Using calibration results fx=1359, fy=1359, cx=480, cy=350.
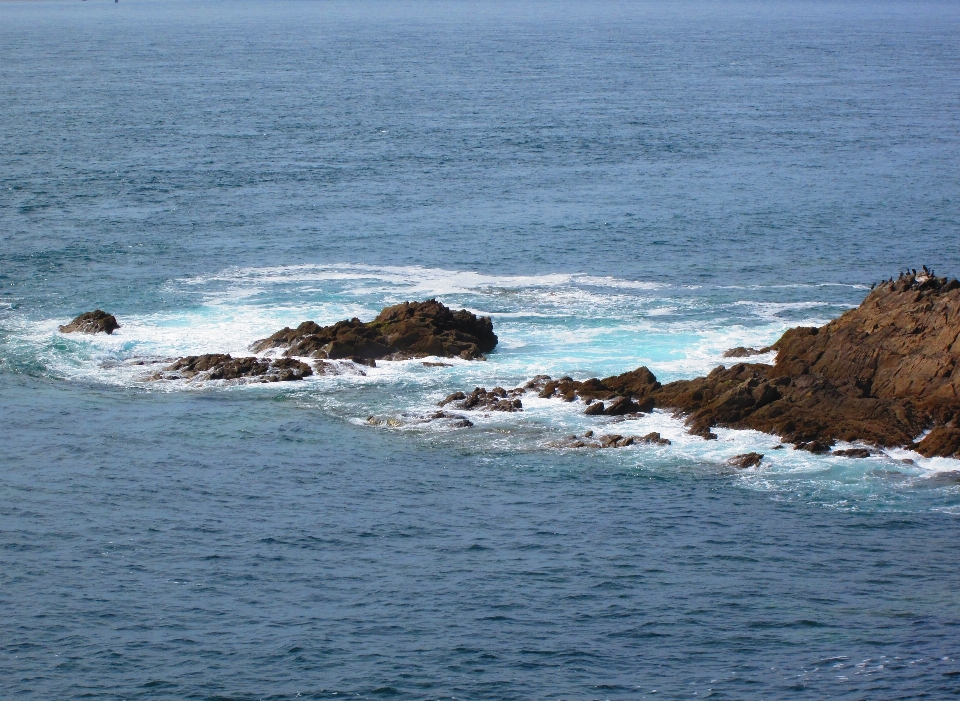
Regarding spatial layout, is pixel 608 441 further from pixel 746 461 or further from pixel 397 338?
pixel 397 338

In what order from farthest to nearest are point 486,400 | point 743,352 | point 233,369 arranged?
point 743,352, point 233,369, point 486,400

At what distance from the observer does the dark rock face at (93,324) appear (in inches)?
3027

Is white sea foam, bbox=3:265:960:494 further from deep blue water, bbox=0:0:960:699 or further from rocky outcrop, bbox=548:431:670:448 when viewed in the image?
rocky outcrop, bbox=548:431:670:448

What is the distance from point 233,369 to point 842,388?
3071 centimetres

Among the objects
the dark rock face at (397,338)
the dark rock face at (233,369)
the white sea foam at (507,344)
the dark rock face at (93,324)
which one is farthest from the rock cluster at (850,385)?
the dark rock face at (93,324)

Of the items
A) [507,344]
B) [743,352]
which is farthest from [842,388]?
[507,344]

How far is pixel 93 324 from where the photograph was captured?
253 ft

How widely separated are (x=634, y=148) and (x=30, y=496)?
86.1m

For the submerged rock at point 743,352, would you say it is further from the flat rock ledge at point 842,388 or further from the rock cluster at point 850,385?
the rock cluster at point 850,385

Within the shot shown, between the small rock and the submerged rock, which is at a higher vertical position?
the submerged rock

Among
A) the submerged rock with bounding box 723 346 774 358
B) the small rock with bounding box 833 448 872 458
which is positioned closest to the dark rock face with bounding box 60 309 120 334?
the submerged rock with bounding box 723 346 774 358

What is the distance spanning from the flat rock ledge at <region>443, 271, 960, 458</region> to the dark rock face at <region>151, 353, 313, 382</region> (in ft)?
32.0

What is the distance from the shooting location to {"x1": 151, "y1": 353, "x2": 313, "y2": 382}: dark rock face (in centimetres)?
7050

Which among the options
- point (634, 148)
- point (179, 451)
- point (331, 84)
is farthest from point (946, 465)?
point (331, 84)
